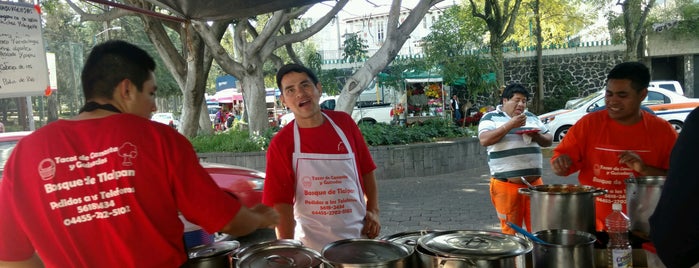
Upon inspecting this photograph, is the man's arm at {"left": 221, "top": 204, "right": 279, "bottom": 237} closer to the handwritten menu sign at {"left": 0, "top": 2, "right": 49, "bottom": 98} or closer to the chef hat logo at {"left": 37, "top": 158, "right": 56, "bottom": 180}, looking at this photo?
the chef hat logo at {"left": 37, "top": 158, "right": 56, "bottom": 180}

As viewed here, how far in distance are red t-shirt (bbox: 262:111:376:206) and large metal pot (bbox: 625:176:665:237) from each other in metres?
1.36

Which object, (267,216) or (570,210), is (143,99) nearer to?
(267,216)

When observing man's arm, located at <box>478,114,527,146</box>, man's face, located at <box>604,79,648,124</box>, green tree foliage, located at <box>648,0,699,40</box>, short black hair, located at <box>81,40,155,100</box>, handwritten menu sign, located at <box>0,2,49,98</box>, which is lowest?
man's arm, located at <box>478,114,527,146</box>

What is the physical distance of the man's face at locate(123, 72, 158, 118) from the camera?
71.9 inches

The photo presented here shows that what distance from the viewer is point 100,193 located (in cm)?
165

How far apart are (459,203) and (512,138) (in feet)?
12.9

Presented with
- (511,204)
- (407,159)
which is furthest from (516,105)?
(407,159)

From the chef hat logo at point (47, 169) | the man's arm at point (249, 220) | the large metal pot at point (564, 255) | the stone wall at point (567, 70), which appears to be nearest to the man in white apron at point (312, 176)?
the man's arm at point (249, 220)

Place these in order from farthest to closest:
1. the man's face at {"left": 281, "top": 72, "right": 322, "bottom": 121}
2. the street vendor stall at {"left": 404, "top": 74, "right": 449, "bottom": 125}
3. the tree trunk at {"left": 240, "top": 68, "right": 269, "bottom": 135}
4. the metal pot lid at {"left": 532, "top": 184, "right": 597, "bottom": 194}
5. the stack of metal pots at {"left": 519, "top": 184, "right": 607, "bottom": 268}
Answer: the street vendor stall at {"left": 404, "top": 74, "right": 449, "bottom": 125} → the tree trunk at {"left": 240, "top": 68, "right": 269, "bottom": 135} → the man's face at {"left": 281, "top": 72, "right": 322, "bottom": 121} → the metal pot lid at {"left": 532, "top": 184, "right": 597, "bottom": 194} → the stack of metal pots at {"left": 519, "top": 184, "right": 607, "bottom": 268}

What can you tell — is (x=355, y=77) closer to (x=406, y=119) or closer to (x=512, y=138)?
(x=512, y=138)

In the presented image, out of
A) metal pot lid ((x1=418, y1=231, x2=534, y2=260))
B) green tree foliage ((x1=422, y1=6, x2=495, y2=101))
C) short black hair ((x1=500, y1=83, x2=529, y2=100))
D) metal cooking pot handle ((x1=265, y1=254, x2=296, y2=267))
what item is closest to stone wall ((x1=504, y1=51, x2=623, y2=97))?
green tree foliage ((x1=422, y1=6, x2=495, y2=101))

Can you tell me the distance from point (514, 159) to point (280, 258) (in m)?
2.43

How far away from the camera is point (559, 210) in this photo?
234 centimetres

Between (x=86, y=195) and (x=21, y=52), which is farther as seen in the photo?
(x=21, y=52)
